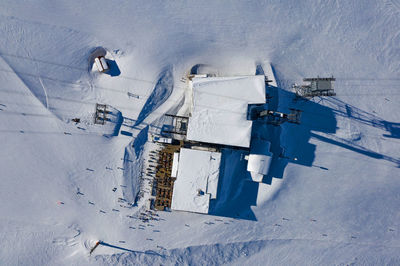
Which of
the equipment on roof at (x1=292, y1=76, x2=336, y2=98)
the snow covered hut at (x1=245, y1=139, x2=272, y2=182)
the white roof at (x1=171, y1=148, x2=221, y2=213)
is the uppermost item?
the equipment on roof at (x1=292, y1=76, x2=336, y2=98)

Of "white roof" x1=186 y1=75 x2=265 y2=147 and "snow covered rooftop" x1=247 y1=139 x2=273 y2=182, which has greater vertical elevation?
"white roof" x1=186 y1=75 x2=265 y2=147

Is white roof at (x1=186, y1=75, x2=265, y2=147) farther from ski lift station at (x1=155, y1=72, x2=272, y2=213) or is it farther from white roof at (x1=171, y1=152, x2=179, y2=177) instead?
white roof at (x1=171, y1=152, x2=179, y2=177)

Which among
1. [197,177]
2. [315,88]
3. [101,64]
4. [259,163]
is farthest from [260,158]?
[101,64]

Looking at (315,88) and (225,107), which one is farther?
(315,88)

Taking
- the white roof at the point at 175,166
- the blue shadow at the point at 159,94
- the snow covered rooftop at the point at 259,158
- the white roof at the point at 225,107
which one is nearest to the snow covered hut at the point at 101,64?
the blue shadow at the point at 159,94

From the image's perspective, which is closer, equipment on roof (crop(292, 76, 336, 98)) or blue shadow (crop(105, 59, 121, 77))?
equipment on roof (crop(292, 76, 336, 98))

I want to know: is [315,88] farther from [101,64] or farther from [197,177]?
[101,64]

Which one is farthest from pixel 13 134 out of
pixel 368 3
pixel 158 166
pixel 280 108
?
pixel 368 3

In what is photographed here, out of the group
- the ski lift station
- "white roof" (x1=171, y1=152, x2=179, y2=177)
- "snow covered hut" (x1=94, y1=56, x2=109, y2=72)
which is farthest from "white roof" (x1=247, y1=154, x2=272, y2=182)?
"snow covered hut" (x1=94, y1=56, x2=109, y2=72)
